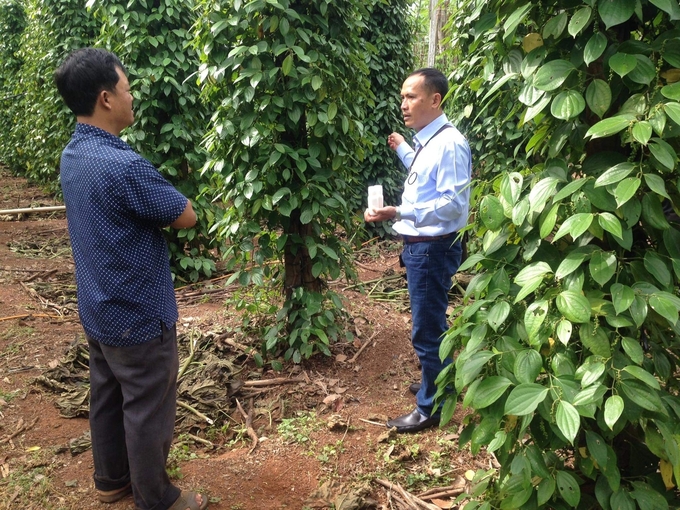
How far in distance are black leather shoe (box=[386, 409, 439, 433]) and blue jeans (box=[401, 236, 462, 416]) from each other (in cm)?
11

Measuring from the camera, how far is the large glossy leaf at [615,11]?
1.31 meters

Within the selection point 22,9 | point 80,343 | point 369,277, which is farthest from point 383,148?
point 22,9

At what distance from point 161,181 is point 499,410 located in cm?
143

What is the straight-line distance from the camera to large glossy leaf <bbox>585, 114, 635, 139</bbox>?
1.29 m

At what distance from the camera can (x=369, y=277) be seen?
595cm

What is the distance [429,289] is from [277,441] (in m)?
1.16

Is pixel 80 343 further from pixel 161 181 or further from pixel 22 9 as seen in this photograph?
pixel 22 9

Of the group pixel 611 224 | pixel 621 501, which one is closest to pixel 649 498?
pixel 621 501

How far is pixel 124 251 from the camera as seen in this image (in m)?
2.04

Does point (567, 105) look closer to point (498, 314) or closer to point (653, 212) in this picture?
point (653, 212)

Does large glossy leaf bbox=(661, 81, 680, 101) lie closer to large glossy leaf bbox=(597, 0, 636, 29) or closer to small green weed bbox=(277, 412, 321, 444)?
large glossy leaf bbox=(597, 0, 636, 29)

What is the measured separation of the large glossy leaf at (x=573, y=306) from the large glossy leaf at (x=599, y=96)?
1.60 ft

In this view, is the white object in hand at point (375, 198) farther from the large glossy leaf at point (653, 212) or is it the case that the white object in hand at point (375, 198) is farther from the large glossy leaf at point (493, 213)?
the large glossy leaf at point (653, 212)

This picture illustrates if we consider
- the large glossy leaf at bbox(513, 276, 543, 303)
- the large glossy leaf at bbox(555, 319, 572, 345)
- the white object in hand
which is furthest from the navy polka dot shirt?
the large glossy leaf at bbox(555, 319, 572, 345)
